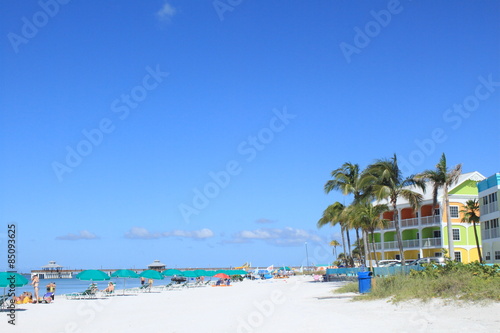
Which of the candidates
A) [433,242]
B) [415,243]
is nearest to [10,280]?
[433,242]

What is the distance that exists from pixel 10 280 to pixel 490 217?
3178 centimetres

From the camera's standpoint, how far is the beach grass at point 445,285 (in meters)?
13.6

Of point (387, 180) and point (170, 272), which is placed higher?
point (387, 180)

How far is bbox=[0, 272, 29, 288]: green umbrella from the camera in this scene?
2109cm

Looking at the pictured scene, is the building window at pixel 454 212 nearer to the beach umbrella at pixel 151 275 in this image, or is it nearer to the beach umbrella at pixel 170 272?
the beach umbrella at pixel 170 272

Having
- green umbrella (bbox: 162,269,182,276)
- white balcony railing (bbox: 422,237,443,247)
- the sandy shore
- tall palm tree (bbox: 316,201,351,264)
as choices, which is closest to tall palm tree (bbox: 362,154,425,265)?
tall palm tree (bbox: 316,201,351,264)

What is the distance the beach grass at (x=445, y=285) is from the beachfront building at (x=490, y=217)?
19922 mm

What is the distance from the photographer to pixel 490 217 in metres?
36.9

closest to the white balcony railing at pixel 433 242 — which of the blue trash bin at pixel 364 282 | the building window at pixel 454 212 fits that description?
the building window at pixel 454 212

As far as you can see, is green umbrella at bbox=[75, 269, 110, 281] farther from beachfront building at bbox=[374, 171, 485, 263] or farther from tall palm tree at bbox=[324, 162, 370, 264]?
beachfront building at bbox=[374, 171, 485, 263]

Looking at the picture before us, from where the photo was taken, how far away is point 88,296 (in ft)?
102

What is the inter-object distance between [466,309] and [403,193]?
80.3ft

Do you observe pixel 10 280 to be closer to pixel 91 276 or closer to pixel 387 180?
pixel 91 276

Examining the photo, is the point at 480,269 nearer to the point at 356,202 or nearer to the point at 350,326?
the point at 350,326
